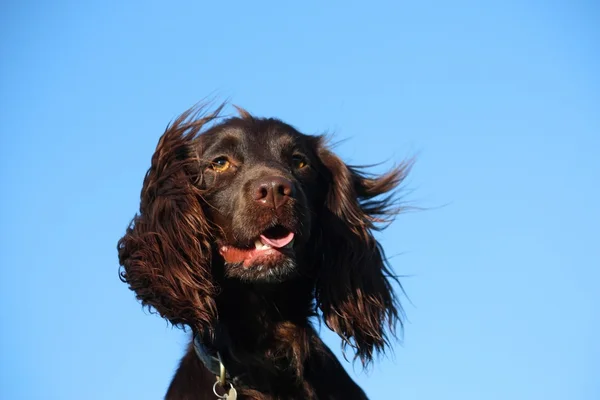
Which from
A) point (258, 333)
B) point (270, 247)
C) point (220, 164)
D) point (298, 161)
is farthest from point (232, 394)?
point (298, 161)

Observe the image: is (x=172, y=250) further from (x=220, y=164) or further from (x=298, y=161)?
(x=298, y=161)

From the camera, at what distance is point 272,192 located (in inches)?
185

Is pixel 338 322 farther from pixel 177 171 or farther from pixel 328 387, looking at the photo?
pixel 177 171

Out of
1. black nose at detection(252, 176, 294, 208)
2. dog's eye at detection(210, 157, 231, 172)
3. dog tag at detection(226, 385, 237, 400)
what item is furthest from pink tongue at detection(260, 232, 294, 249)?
dog tag at detection(226, 385, 237, 400)

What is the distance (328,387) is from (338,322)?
1.49 ft

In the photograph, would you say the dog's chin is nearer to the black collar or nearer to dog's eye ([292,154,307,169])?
the black collar

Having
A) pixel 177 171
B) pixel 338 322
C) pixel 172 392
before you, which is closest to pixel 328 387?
pixel 338 322

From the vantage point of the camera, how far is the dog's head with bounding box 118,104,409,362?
4.73m

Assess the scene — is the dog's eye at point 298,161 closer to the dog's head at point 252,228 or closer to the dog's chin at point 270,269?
the dog's head at point 252,228

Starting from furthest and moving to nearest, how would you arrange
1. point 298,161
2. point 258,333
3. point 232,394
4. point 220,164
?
1. point 298,161
2. point 220,164
3. point 258,333
4. point 232,394

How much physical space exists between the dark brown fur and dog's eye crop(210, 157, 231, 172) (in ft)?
0.07

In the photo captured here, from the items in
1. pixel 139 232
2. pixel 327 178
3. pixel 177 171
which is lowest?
pixel 139 232

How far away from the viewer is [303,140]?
5.58 metres

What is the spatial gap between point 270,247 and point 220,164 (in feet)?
2.27
